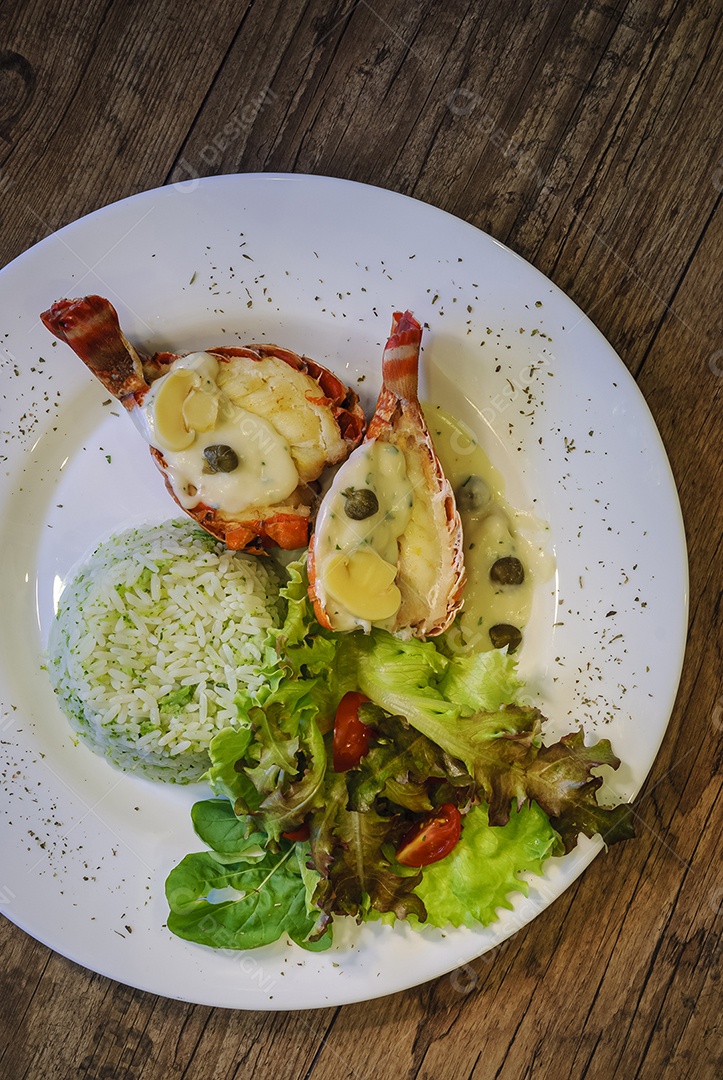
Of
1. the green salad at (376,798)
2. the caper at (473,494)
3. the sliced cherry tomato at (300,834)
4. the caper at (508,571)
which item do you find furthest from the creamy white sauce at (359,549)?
the sliced cherry tomato at (300,834)

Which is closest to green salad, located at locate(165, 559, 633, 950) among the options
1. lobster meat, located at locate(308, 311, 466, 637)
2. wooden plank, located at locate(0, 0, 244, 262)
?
lobster meat, located at locate(308, 311, 466, 637)

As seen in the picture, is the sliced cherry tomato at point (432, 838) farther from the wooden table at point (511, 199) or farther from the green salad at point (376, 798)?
the wooden table at point (511, 199)

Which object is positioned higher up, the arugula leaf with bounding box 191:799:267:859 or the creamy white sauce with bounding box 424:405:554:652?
the creamy white sauce with bounding box 424:405:554:652

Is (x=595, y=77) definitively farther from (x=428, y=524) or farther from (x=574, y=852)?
(x=574, y=852)

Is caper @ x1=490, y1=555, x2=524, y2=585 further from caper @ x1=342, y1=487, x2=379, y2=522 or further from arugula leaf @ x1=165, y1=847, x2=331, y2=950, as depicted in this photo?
arugula leaf @ x1=165, y1=847, x2=331, y2=950

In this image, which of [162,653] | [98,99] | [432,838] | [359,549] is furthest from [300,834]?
[98,99]

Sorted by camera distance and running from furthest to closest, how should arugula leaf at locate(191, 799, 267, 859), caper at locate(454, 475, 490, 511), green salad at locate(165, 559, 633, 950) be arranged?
caper at locate(454, 475, 490, 511)
arugula leaf at locate(191, 799, 267, 859)
green salad at locate(165, 559, 633, 950)

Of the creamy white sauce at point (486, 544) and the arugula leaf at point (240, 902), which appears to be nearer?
the arugula leaf at point (240, 902)
